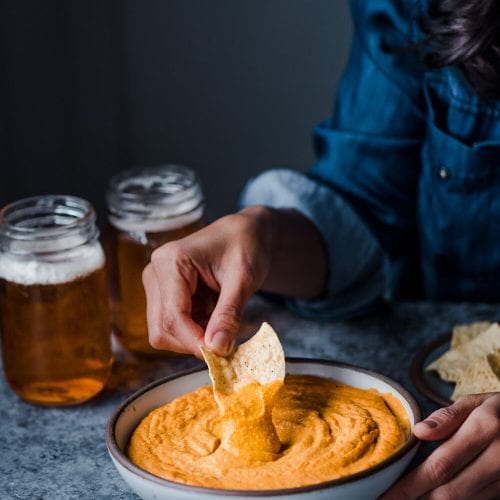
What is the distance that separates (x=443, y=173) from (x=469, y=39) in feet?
1.17

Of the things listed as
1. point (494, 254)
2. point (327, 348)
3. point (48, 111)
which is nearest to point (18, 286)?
point (327, 348)

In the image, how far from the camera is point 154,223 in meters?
1.56

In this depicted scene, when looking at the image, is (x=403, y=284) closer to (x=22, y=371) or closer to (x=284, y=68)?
(x=22, y=371)

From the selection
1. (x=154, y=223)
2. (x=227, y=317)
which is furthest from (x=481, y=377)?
(x=154, y=223)

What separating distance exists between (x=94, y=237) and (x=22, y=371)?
22cm

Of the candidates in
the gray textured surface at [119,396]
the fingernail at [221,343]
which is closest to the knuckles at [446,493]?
the gray textured surface at [119,396]

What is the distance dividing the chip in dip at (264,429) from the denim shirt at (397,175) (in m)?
0.50

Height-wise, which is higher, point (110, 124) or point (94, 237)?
point (94, 237)

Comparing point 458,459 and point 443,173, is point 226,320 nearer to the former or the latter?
point 458,459

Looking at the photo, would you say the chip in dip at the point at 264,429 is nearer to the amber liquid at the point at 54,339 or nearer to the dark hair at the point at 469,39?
the amber liquid at the point at 54,339

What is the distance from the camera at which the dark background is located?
2688 mm

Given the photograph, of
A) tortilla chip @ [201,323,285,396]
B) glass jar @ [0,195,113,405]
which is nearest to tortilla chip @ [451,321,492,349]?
tortilla chip @ [201,323,285,396]

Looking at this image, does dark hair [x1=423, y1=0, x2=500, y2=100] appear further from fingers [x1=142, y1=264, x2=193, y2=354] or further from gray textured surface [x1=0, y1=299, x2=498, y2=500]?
fingers [x1=142, y1=264, x2=193, y2=354]

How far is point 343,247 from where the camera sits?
1.79 m
